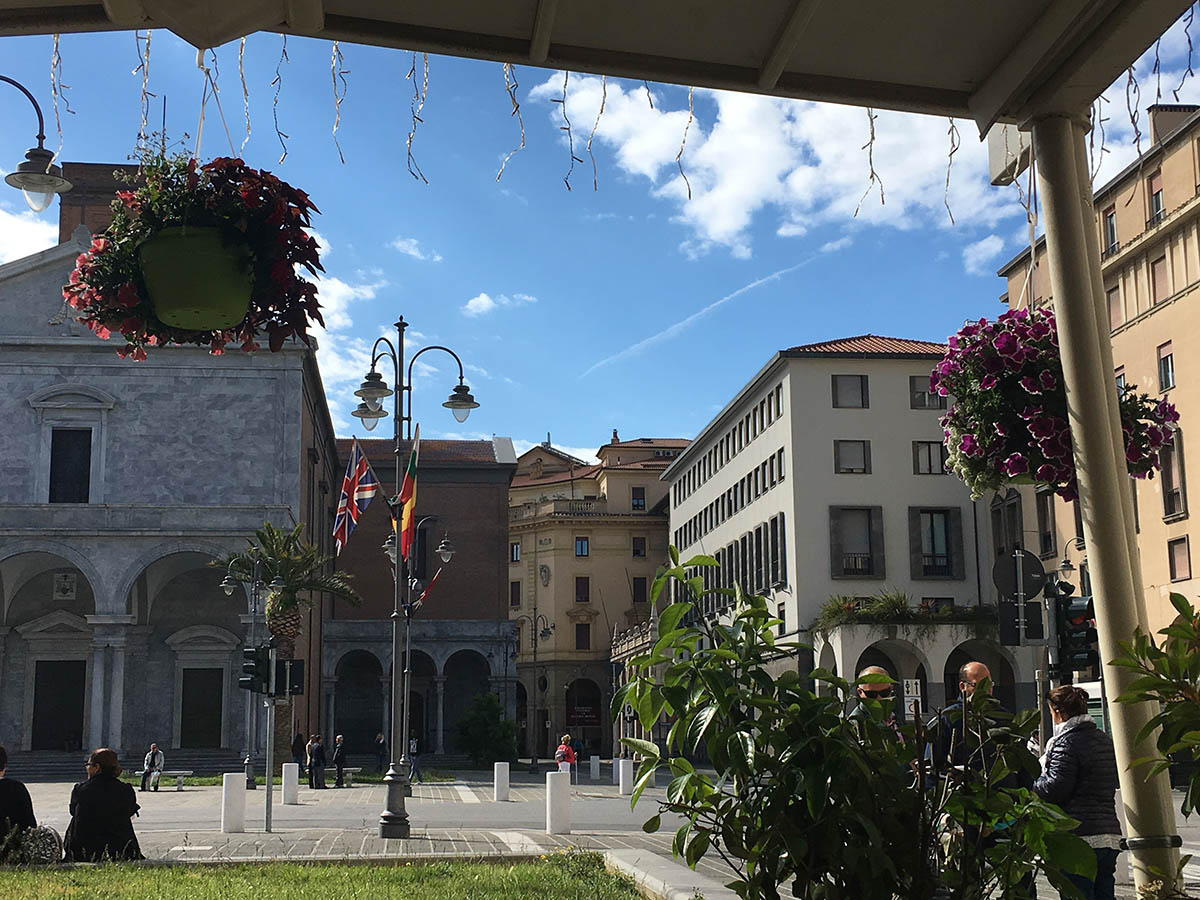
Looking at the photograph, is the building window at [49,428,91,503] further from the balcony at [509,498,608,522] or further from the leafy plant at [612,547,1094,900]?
the leafy plant at [612,547,1094,900]

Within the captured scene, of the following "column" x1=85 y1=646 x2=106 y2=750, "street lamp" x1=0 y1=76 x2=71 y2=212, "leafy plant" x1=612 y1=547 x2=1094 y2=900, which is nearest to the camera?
"leafy plant" x1=612 y1=547 x2=1094 y2=900

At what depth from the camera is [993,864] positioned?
3547 mm

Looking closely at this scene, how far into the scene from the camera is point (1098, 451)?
4336mm

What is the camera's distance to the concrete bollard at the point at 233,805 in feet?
64.1

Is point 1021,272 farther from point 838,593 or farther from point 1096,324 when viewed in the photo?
point 1096,324

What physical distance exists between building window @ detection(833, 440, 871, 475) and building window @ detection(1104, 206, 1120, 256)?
12.0 meters

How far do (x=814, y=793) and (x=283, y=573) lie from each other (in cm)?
4033

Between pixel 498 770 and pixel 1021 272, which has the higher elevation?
pixel 1021 272

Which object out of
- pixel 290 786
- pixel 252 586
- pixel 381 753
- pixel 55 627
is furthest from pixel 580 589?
pixel 290 786

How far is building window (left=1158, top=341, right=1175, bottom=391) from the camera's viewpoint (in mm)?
38062

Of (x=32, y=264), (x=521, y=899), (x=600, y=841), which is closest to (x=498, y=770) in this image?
(x=600, y=841)

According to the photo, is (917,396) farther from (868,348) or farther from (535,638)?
(535,638)

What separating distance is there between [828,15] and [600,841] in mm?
14184

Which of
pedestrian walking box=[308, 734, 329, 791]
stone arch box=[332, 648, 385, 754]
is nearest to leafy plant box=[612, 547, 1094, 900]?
pedestrian walking box=[308, 734, 329, 791]
